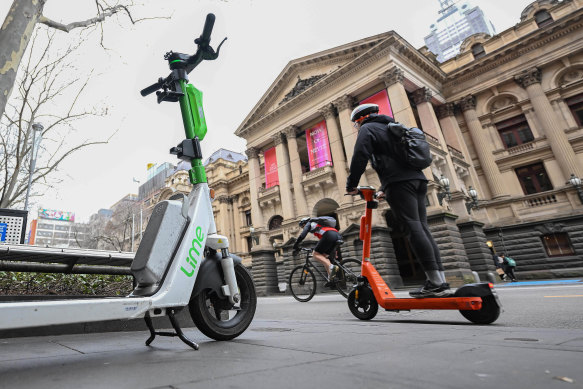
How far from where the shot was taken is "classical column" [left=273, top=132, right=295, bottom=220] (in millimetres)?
21516

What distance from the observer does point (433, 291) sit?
2.63 meters

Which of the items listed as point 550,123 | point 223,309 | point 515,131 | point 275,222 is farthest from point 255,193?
point 223,309

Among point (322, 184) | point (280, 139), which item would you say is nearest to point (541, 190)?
point (322, 184)

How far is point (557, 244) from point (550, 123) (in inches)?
269

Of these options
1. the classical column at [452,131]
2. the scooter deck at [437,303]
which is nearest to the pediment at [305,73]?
the classical column at [452,131]

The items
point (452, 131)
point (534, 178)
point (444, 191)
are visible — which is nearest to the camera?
point (444, 191)

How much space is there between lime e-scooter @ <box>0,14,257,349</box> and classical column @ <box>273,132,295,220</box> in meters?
18.9

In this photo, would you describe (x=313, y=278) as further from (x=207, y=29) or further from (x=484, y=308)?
(x=207, y=29)

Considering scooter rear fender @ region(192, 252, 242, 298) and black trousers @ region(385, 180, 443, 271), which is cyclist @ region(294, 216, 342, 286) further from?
scooter rear fender @ region(192, 252, 242, 298)

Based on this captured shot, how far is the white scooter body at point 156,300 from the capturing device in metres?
1.25

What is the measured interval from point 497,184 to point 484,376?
845 inches

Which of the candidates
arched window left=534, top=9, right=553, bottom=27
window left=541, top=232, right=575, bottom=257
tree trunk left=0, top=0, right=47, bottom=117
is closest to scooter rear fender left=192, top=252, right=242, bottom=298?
tree trunk left=0, top=0, right=47, bottom=117

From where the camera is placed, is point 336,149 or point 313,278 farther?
point 336,149

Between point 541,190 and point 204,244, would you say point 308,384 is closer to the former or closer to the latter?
point 204,244
